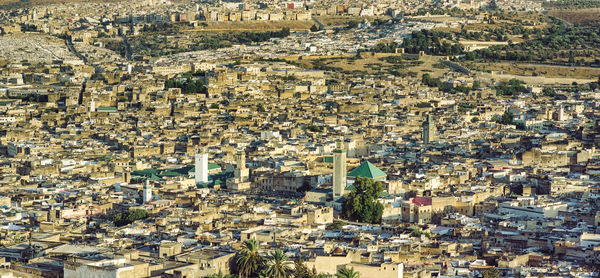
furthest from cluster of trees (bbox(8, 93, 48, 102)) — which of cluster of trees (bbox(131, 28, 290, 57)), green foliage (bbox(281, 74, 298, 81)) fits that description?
cluster of trees (bbox(131, 28, 290, 57))

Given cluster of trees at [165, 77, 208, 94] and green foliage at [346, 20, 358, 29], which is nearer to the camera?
cluster of trees at [165, 77, 208, 94]

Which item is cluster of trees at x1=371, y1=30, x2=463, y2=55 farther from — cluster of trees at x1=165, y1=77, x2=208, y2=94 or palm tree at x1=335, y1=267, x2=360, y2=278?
palm tree at x1=335, y1=267, x2=360, y2=278

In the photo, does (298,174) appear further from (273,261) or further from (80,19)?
(80,19)

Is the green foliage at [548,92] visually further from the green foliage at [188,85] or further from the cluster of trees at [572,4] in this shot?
the cluster of trees at [572,4]

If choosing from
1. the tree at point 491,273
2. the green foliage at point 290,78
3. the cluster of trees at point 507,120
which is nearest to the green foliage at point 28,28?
the green foliage at point 290,78

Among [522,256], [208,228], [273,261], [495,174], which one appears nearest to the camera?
[273,261]

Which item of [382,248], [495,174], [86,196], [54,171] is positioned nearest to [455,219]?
[382,248]
